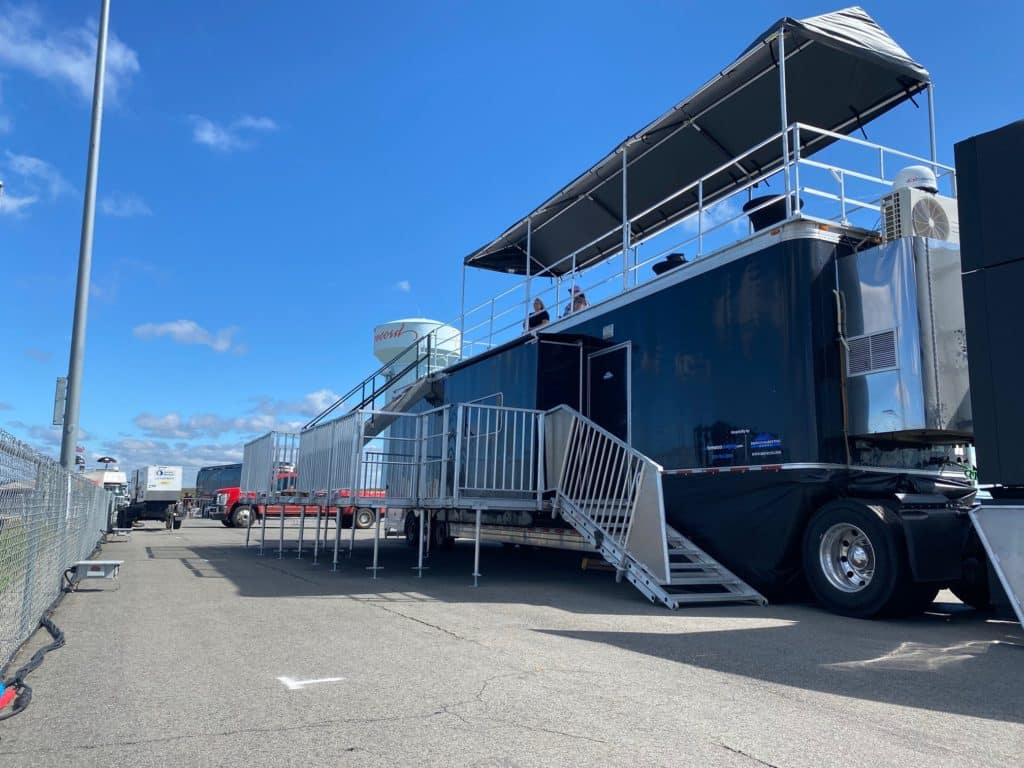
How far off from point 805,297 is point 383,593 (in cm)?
579

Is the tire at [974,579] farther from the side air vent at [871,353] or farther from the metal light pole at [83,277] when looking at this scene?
the metal light pole at [83,277]

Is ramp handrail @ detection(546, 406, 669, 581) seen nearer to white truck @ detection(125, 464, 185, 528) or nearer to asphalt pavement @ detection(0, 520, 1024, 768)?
asphalt pavement @ detection(0, 520, 1024, 768)

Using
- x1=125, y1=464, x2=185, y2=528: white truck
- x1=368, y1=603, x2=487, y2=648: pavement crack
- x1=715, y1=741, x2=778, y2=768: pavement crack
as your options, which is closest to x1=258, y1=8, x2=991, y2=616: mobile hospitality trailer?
x1=368, y1=603, x2=487, y2=648: pavement crack

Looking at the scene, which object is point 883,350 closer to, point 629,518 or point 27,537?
point 629,518

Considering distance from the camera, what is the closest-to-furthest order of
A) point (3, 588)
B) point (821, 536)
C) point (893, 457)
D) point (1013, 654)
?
point (3, 588) → point (1013, 654) → point (821, 536) → point (893, 457)

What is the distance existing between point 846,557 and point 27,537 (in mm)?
7084

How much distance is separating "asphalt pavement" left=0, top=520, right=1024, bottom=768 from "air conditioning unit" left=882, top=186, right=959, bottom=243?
3833 mm

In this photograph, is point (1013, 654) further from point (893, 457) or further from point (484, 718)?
point (484, 718)

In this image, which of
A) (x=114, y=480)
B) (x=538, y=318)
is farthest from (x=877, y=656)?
(x=114, y=480)

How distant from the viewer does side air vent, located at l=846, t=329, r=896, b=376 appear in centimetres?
798

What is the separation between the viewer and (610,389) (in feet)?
37.4

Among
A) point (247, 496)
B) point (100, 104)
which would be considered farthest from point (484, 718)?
point (247, 496)

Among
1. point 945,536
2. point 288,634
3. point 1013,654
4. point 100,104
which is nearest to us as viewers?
point 1013,654

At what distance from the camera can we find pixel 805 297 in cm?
835
